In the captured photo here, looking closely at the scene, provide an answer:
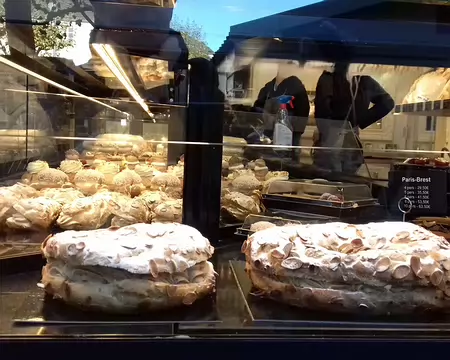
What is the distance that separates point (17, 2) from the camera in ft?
4.05

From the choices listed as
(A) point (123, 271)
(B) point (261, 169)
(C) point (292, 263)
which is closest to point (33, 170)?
(B) point (261, 169)

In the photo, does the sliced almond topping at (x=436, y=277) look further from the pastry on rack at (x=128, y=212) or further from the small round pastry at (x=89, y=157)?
the small round pastry at (x=89, y=157)

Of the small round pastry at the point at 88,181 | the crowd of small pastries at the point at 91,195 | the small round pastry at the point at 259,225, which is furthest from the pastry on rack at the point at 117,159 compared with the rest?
the small round pastry at the point at 259,225

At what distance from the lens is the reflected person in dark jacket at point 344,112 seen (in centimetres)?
212

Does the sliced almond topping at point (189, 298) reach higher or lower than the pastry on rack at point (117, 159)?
lower

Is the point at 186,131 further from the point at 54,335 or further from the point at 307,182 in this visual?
the point at 54,335

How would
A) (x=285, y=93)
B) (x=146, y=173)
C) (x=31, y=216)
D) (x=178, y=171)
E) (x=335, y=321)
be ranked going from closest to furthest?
1. (x=335, y=321)
2. (x=31, y=216)
3. (x=178, y=171)
4. (x=146, y=173)
5. (x=285, y=93)

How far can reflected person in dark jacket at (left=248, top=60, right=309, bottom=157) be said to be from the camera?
A: 201 cm

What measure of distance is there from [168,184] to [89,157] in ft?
1.50

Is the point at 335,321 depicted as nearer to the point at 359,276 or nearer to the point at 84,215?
the point at 359,276

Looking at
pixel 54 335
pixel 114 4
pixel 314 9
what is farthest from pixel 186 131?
pixel 54 335

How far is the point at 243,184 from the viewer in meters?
1.83

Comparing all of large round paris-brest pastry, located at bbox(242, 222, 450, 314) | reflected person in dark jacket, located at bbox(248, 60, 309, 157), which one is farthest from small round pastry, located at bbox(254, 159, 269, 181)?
large round paris-brest pastry, located at bbox(242, 222, 450, 314)

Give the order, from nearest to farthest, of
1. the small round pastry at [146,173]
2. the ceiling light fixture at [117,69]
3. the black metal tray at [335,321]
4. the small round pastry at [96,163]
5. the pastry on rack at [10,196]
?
the black metal tray at [335,321] < the pastry on rack at [10,196] < the ceiling light fixture at [117,69] < the small round pastry at [146,173] < the small round pastry at [96,163]
